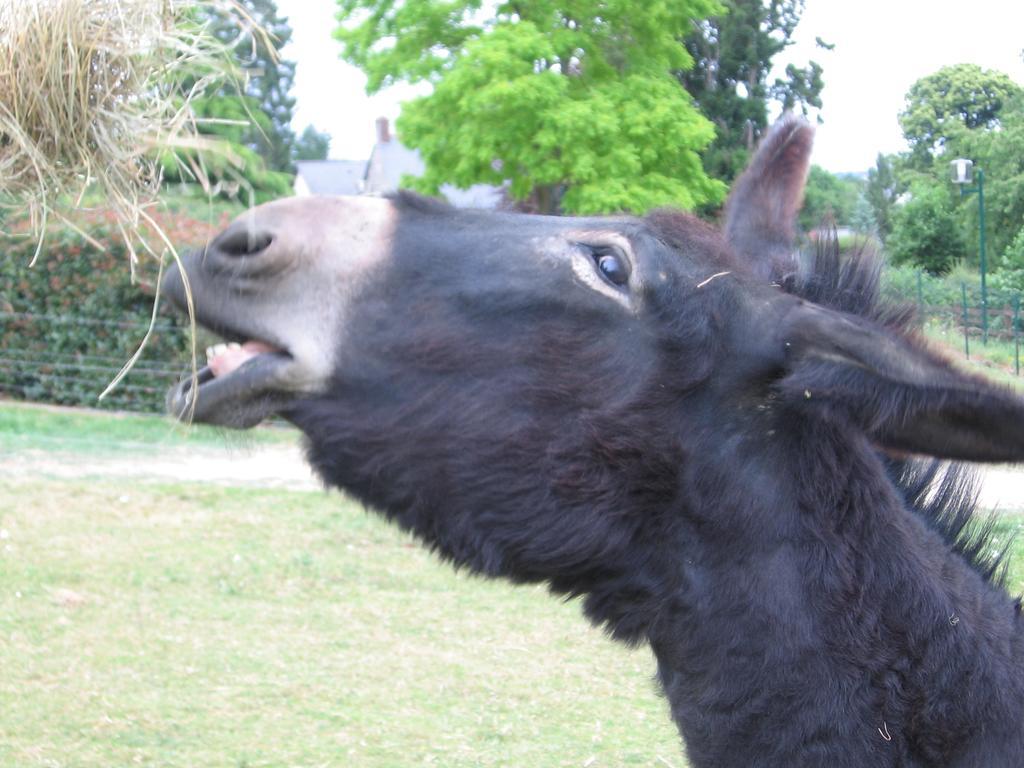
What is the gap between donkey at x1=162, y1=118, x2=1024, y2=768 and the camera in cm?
230

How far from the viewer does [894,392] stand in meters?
2.21

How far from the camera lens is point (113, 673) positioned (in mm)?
5828

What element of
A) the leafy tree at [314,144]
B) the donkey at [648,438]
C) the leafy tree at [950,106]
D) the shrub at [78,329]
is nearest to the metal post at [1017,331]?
the leafy tree at [950,106]

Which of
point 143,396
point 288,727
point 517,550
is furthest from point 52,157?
point 143,396

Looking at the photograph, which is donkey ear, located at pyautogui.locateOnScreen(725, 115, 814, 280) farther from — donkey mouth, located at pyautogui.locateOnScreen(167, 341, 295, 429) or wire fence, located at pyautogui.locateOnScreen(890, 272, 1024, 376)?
donkey mouth, located at pyautogui.locateOnScreen(167, 341, 295, 429)

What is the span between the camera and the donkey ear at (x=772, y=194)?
3.05 meters

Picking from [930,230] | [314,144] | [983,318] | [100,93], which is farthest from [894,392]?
[314,144]

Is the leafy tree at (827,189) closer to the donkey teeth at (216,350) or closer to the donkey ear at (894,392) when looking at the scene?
the donkey ear at (894,392)

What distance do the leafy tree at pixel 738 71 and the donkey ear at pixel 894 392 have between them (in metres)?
9.52

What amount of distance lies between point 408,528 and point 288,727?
2960 mm

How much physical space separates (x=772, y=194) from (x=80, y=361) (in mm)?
13651

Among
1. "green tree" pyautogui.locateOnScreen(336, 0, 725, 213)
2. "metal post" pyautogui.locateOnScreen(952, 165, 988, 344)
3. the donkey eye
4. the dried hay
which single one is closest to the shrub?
"green tree" pyautogui.locateOnScreen(336, 0, 725, 213)

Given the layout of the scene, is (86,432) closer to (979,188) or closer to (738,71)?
(738,71)

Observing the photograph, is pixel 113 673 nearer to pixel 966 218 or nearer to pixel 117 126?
pixel 117 126
